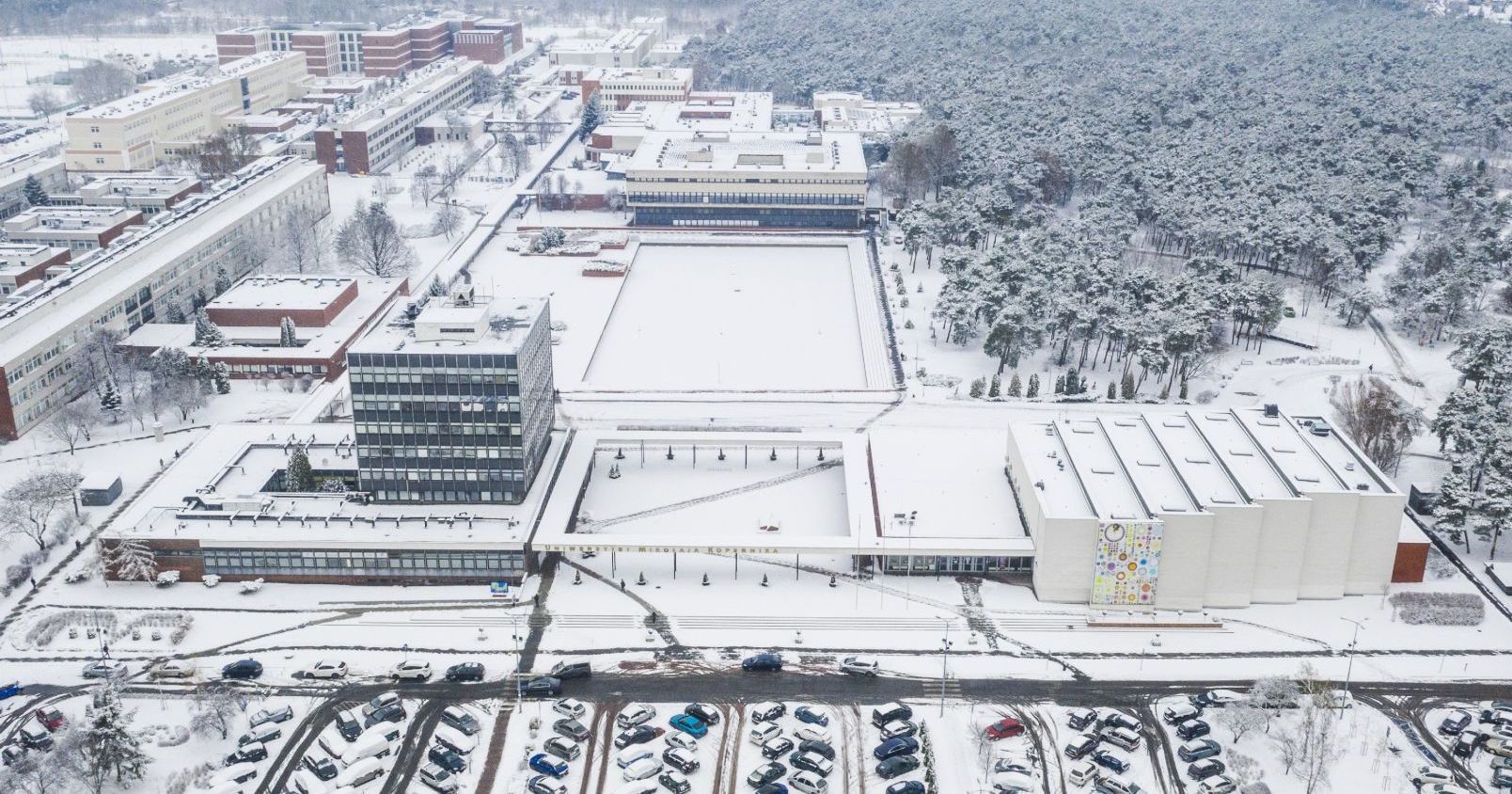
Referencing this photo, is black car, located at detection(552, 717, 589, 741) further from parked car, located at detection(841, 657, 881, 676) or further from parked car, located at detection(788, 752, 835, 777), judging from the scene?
parked car, located at detection(841, 657, 881, 676)

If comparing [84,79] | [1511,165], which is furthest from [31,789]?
[84,79]

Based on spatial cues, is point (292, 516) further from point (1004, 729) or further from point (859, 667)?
point (1004, 729)

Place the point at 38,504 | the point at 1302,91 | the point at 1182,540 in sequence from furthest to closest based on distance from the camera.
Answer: the point at 1302,91
the point at 38,504
the point at 1182,540

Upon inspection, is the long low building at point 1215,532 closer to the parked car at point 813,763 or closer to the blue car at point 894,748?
the blue car at point 894,748

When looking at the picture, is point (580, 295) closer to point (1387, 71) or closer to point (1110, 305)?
point (1110, 305)

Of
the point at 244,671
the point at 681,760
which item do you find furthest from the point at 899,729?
the point at 244,671

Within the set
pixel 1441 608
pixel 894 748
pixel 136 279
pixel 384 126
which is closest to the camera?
pixel 894 748

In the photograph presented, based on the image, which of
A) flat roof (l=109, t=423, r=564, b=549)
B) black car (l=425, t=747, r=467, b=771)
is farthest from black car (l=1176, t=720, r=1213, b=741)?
flat roof (l=109, t=423, r=564, b=549)
